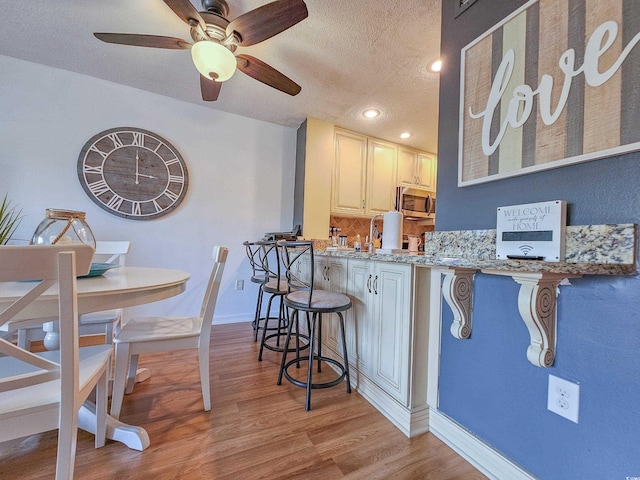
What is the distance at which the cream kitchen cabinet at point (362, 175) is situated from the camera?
3320 millimetres

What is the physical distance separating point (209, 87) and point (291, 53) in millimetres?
679

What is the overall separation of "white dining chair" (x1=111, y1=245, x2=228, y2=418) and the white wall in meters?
1.45

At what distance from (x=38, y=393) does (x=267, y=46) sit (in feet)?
7.41

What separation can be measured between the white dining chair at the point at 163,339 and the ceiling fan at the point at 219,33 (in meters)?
1.16

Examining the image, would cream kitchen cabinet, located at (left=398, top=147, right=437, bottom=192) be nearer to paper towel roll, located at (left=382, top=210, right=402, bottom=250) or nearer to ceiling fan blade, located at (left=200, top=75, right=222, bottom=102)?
paper towel roll, located at (left=382, top=210, right=402, bottom=250)

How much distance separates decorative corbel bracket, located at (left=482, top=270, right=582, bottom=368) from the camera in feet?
2.81

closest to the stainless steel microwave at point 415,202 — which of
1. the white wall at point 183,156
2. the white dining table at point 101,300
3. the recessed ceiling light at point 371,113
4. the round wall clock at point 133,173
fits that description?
the recessed ceiling light at point 371,113

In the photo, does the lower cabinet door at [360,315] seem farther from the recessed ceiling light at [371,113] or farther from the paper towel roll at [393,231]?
the recessed ceiling light at [371,113]

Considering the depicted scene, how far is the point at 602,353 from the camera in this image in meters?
0.80

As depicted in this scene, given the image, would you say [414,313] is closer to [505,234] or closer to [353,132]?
[505,234]

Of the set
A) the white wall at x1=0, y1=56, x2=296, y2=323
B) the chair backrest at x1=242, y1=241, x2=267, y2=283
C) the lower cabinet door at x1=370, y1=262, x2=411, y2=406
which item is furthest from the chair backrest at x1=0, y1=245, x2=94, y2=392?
the white wall at x1=0, y1=56, x2=296, y2=323

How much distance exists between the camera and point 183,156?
2.78 metres

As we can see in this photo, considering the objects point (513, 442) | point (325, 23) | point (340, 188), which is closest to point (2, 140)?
point (325, 23)

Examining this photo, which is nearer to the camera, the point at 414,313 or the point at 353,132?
the point at 414,313
